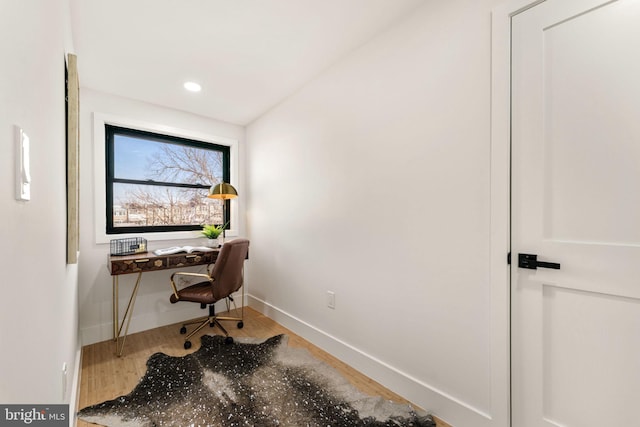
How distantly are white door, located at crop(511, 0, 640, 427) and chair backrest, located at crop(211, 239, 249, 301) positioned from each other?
2.18 metres

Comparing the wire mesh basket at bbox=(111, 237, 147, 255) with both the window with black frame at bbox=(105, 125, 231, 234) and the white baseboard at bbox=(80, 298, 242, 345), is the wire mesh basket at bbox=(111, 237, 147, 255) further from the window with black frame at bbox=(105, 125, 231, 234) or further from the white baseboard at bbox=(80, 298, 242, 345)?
the white baseboard at bbox=(80, 298, 242, 345)

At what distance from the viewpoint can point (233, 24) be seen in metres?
1.88

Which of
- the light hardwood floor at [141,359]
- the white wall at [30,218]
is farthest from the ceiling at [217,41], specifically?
the light hardwood floor at [141,359]

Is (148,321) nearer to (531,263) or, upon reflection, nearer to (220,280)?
(220,280)

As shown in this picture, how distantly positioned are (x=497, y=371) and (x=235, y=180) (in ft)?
10.6

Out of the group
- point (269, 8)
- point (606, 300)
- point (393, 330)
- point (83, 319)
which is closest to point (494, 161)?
point (606, 300)

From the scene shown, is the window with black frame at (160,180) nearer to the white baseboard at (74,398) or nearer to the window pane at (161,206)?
the window pane at (161,206)

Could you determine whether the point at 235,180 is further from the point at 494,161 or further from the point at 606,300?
the point at 606,300

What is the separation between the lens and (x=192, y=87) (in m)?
2.68

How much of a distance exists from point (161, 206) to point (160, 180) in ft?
0.98

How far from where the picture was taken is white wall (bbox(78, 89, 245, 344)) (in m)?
2.63

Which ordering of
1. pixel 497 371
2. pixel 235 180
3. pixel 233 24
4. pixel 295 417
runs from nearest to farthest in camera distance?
pixel 497 371
pixel 295 417
pixel 233 24
pixel 235 180

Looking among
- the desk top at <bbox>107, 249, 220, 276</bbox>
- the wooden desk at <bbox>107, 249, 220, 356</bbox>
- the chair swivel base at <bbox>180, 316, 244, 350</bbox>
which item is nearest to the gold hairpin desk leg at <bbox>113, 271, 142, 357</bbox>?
the wooden desk at <bbox>107, 249, 220, 356</bbox>

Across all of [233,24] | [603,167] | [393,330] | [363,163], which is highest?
[233,24]
